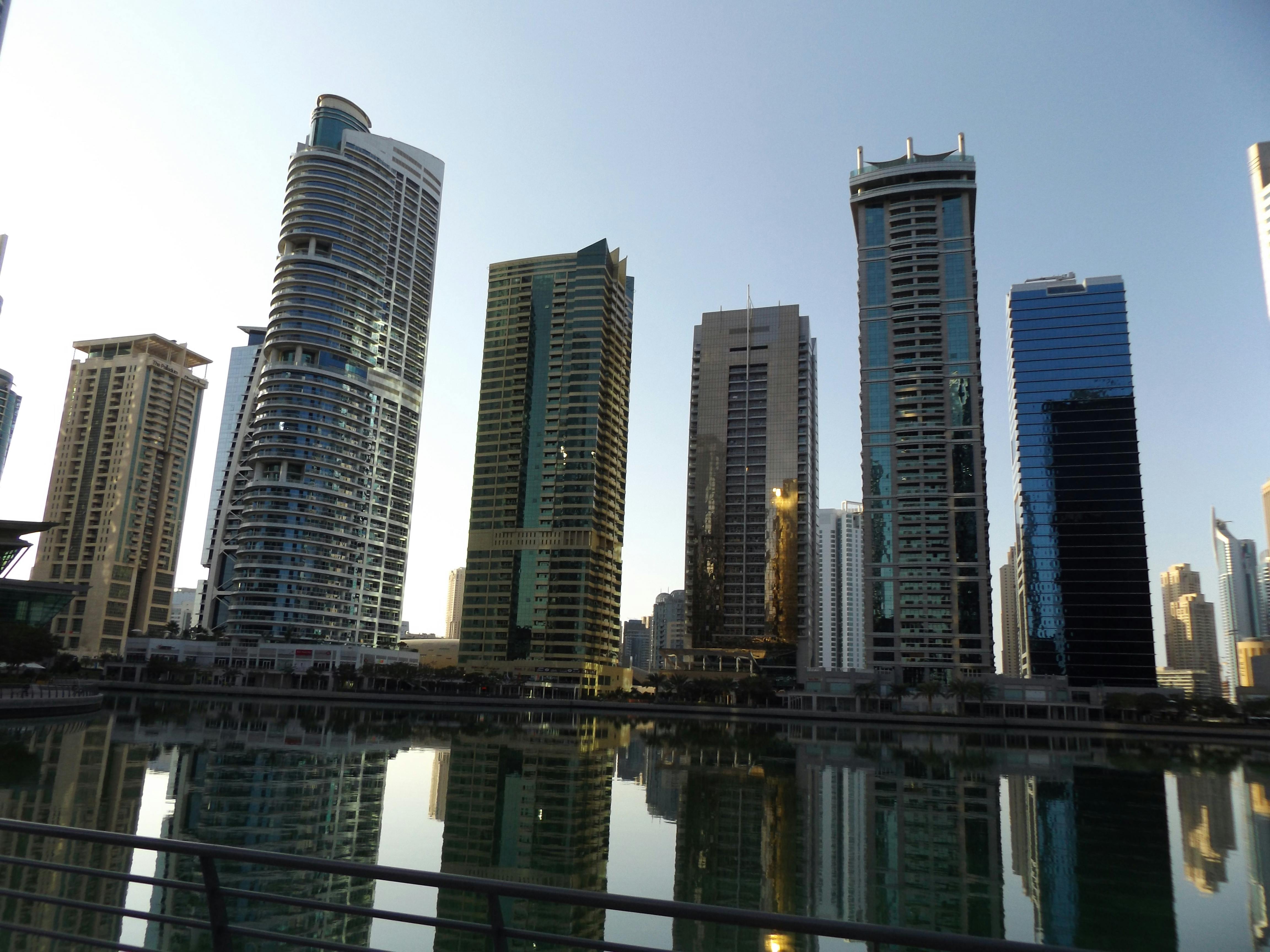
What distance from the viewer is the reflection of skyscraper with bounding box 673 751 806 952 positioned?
19969 millimetres

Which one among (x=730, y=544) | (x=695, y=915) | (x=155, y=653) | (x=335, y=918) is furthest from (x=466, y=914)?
(x=730, y=544)

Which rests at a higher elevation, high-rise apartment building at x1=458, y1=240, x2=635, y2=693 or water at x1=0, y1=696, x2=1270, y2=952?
high-rise apartment building at x1=458, y1=240, x2=635, y2=693

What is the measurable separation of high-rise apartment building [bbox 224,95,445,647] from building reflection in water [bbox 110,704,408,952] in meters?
98.0

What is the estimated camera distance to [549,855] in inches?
1035

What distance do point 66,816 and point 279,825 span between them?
6466mm

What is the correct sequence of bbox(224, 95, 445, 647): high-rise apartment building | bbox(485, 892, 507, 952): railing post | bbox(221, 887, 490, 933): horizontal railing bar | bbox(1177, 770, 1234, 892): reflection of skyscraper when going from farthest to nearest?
1. bbox(224, 95, 445, 647): high-rise apartment building
2. bbox(1177, 770, 1234, 892): reflection of skyscraper
3. bbox(221, 887, 490, 933): horizontal railing bar
4. bbox(485, 892, 507, 952): railing post

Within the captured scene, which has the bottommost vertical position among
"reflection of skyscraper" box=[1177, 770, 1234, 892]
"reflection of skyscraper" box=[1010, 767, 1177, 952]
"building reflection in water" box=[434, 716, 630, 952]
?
"building reflection in water" box=[434, 716, 630, 952]

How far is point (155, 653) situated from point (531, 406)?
3285 inches

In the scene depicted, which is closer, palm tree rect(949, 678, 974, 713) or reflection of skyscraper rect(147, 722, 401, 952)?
reflection of skyscraper rect(147, 722, 401, 952)

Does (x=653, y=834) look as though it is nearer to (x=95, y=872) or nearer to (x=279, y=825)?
(x=279, y=825)

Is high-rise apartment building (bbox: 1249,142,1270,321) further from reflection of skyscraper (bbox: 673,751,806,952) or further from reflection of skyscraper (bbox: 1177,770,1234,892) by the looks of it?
reflection of skyscraper (bbox: 673,751,806,952)

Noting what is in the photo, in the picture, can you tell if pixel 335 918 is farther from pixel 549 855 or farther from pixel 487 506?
pixel 487 506

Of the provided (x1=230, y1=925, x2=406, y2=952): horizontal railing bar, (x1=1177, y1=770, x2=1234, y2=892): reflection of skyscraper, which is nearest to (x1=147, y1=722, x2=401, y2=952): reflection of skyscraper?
(x1=230, y1=925, x2=406, y2=952): horizontal railing bar

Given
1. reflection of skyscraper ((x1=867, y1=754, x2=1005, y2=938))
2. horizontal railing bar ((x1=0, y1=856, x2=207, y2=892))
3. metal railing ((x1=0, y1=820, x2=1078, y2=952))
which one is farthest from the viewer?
reflection of skyscraper ((x1=867, y1=754, x2=1005, y2=938))
